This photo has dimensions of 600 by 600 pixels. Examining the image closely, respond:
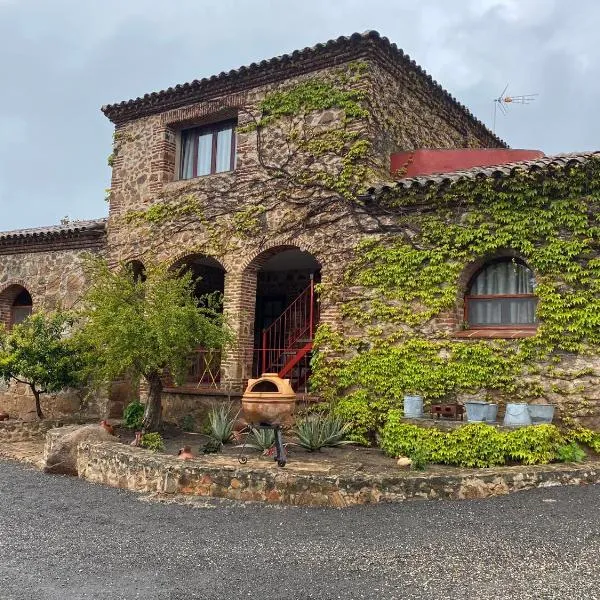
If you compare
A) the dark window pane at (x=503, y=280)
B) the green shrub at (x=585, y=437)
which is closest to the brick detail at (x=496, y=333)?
the dark window pane at (x=503, y=280)

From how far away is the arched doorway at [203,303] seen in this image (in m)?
11.4

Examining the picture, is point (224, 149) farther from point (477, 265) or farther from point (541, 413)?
point (541, 413)

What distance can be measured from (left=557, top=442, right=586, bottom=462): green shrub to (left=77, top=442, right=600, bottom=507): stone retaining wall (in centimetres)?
36

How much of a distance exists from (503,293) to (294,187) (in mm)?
4050

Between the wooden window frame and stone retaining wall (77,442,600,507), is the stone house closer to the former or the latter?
the wooden window frame

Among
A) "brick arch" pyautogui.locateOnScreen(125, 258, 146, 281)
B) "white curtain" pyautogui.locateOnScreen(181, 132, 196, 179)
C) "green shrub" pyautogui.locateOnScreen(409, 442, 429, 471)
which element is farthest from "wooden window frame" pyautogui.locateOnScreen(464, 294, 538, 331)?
"brick arch" pyautogui.locateOnScreen(125, 258, 146, 281)

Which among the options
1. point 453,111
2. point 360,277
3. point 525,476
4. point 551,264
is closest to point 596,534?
point 525,476

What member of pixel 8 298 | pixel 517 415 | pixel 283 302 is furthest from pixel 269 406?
pixel 8 298

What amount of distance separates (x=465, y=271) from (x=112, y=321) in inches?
210

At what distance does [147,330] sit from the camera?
9.14m

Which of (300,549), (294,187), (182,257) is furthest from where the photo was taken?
(182,257)

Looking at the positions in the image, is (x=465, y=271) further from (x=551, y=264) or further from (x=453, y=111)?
(x=453, y=111)

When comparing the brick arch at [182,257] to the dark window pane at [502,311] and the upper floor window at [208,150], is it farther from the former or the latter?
the dark window pane at [502,311]

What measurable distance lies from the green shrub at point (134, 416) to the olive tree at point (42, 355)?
104 cm
